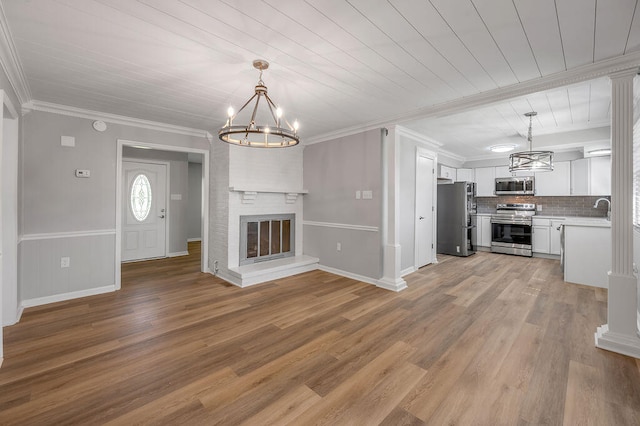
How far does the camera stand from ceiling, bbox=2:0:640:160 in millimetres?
1729

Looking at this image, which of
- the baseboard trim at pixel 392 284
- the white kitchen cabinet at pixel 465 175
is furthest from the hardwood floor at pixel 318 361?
the white kitchen cabinet at pixel 465 175

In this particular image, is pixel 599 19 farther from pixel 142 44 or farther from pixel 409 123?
pixel 142 44

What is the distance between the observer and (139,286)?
4051mm

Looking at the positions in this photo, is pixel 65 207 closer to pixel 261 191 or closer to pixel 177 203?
pixel 261 191

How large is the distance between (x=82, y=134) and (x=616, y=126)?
18.5 feet

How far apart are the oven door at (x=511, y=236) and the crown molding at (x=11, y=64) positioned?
780cm

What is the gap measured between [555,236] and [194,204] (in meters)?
9.02

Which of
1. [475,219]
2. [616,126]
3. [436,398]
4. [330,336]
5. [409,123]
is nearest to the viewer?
[436,398]

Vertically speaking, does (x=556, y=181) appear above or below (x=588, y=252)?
above

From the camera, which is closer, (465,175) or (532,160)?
(532,160)

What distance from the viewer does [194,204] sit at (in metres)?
8.39

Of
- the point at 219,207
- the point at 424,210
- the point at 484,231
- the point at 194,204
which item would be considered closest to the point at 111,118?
the point at 219,207

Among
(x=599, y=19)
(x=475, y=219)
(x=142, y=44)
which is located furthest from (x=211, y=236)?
(x=475, y=219)

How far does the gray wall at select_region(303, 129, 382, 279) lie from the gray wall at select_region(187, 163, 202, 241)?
442 cm
